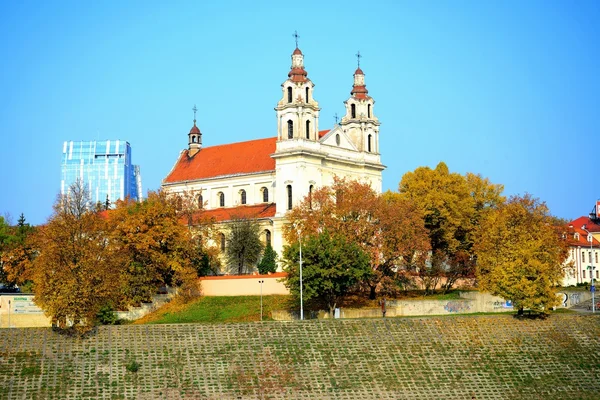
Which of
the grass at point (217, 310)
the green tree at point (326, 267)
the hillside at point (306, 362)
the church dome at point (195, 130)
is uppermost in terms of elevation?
the church dome at point (195, 130)

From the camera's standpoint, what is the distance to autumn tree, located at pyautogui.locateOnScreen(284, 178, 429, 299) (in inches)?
2768

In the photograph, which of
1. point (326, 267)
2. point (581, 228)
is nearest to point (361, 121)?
point (326, 267)

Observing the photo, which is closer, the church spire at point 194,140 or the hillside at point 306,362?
the hillside at point 306,362

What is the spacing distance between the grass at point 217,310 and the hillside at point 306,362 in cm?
1628

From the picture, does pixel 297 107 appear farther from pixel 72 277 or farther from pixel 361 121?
pixel 72 277

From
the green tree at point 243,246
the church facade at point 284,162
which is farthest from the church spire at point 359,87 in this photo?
the green tree at point 243,246

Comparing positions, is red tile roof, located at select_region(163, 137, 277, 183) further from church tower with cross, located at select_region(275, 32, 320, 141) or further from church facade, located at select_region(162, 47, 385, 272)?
church tower with cross, located at select_region(275, 32, 320, 141)

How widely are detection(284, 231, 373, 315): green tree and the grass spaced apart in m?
4.44

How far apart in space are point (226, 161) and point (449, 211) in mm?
30641

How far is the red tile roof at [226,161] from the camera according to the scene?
321 ft

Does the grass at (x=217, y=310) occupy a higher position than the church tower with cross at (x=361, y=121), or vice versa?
the church tower with cross at (x=361, y=121)

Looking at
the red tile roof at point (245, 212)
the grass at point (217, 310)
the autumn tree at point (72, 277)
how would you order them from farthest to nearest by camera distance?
the red tile roof at point (245, 212), the grass at point (217, 310), the autumn tree at point (72, 277)

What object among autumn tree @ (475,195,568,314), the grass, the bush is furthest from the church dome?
the bush

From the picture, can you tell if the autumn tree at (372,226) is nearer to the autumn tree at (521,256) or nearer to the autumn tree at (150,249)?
the autumn tree at (521,256)
